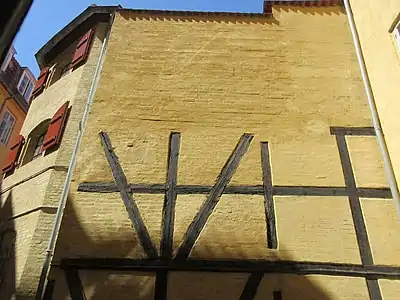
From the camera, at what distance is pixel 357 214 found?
595 cm

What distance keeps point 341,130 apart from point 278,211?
83.8 inches

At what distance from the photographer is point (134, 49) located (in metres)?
8.44

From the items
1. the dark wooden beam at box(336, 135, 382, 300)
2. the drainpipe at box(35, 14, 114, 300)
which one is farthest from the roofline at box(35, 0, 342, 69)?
the dark wooden beam at box(336, 135, 382, 300)

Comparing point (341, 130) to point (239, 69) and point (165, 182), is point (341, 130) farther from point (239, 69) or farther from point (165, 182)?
point (165, 182)

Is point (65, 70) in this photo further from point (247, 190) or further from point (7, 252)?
point (247, 190)

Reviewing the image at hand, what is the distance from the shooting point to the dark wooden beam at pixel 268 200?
5852mm

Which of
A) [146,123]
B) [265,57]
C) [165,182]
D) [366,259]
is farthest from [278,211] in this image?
[265,57]

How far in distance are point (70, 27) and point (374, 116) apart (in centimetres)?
842

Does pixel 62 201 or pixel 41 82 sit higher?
pixel 41 82

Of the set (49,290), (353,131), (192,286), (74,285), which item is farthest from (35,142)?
(353,131)

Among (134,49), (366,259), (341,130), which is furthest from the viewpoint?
(134,49)

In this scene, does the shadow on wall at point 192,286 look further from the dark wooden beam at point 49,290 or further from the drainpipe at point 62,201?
the drainpipe at point 62,201

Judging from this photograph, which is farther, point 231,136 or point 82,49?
point 82,49

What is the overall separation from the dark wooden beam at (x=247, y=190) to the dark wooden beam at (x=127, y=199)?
0.11 meters
